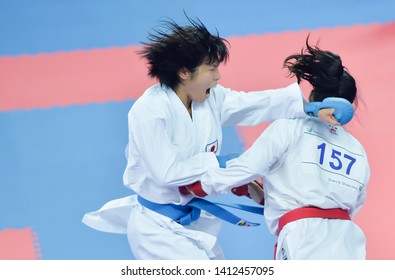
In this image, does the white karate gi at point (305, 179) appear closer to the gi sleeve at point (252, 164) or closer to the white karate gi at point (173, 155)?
the gi sleeve at point (252, 164)

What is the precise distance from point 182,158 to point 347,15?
3.97 metres

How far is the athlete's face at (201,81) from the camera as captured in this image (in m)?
3.75

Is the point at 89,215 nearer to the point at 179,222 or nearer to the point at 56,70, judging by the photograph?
the point at 179,222

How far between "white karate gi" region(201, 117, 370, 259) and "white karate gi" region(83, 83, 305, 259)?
0.17 metres

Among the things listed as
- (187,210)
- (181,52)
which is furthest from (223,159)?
(181,52)

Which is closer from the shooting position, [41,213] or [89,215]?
[89,215]

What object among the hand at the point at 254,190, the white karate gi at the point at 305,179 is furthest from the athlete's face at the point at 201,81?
the hand at the point at 254,190

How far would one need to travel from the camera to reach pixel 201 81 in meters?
3.76

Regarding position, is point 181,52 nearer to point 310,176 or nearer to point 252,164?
point 252,164

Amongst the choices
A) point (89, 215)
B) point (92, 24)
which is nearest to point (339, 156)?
point (89, 215)

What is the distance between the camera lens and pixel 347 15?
23.8 feet

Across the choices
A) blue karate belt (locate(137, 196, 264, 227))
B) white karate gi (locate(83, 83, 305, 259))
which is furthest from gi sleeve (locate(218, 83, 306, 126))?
blue karate belt (locate(137, 196, 264, 227))

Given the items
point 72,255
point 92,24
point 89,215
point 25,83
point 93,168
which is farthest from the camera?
point 92,24

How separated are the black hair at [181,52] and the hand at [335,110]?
55 centimetres
